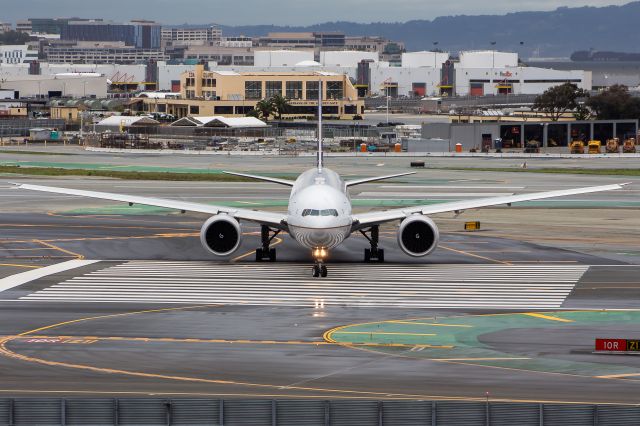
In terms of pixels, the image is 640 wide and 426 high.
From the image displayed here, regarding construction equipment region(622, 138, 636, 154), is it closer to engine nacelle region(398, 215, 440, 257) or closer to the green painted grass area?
engine nacelle region(398, 215, 440, 257)

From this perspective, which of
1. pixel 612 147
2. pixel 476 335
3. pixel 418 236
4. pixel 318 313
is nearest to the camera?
pixel 476 335

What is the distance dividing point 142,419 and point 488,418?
7013 millimetres

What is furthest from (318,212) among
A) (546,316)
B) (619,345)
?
(619,345)

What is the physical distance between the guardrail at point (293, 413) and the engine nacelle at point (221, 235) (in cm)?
2924

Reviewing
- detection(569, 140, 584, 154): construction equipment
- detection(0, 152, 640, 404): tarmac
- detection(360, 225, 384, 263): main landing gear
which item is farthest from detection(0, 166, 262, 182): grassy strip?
detection(569, 140, 584, 154): construction equipment

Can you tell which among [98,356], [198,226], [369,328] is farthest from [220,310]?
[198,226]

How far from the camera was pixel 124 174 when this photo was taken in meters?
113

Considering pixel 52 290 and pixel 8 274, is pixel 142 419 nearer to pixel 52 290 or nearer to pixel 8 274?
pixel 52 290

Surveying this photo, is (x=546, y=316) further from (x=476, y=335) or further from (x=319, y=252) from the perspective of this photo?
(x=319, y=252)

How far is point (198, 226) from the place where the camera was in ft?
241

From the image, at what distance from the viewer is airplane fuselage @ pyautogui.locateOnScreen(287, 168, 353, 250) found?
53.0 meters

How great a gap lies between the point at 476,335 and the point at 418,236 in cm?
1562

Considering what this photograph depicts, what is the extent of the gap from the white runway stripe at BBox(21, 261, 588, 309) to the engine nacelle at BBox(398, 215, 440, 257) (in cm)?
94

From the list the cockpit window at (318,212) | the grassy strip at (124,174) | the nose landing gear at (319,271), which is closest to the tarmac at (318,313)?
the nose landing gear at (319,271)
